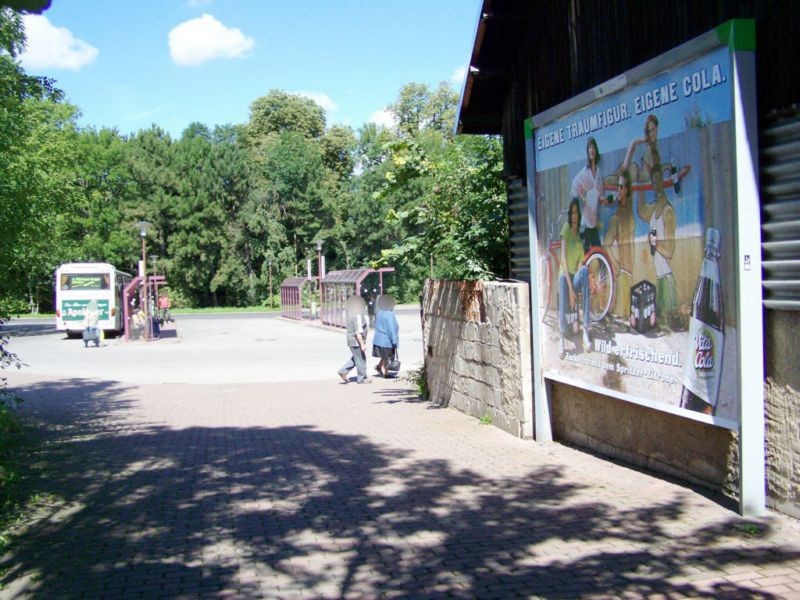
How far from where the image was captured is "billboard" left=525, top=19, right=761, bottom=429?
17.3ft

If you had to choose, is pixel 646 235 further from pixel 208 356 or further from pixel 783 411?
pixel 208 356

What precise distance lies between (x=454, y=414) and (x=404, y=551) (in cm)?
579

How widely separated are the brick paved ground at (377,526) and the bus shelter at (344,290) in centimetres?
2419

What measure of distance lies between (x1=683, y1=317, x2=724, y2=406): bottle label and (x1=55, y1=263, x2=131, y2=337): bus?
32.0 metres

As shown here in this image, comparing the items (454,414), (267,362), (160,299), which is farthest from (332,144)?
(454,414)

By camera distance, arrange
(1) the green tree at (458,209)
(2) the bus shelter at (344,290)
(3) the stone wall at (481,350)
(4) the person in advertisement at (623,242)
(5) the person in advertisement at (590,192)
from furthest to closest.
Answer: (2) the bus shelter at (344,290) < (1) the green tree at (458,209) < (3) the stone wall at (481,350) < (5) the person in advertisement at (590,192) < (4) the person in advertisement at (623,242)

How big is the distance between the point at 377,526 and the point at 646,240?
2.98 m

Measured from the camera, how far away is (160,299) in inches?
1795

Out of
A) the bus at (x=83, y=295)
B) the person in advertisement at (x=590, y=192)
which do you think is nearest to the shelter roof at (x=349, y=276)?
the bus at (x=83, y=295)

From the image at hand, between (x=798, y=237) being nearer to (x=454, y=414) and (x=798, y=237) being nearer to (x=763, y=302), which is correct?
(x=763, y=302)

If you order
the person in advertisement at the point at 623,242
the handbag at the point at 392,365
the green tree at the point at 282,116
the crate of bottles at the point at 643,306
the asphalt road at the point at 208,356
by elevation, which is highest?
the green tree at the point at 282,116

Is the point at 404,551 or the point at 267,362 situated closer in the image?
the point at 404,551

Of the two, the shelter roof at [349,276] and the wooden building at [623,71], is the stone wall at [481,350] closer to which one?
the wooden building at [623,71]

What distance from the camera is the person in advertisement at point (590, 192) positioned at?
23.1 ft
